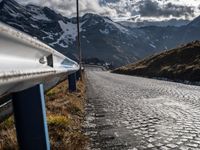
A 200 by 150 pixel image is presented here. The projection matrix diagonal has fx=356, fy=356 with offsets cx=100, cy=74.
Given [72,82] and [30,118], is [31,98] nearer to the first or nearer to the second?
[30,118]

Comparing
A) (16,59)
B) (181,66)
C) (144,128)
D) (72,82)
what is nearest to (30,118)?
(16,59)

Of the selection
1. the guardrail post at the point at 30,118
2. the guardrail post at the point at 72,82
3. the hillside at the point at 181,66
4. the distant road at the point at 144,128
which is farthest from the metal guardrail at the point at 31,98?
the hillside at the point at 181,66

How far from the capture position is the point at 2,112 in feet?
16.0

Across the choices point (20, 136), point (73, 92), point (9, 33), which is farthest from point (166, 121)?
point (73, 92)

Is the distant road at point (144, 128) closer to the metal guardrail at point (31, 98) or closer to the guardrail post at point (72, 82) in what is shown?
the metal guardrail at point (31, 98)

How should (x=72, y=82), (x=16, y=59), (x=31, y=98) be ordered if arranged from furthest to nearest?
(x=72, y=82) < (x=31, y=98) < (x=16, y=59)

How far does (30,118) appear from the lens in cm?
383

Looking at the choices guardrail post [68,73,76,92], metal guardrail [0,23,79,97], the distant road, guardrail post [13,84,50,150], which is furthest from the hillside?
metal guardrail [0,23,79,97]

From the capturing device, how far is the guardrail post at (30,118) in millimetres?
3779

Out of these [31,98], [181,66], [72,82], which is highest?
[31,98]

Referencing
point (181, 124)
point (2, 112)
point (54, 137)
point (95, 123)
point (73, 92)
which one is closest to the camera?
point (2, 112)

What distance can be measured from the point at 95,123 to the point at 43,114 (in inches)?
211

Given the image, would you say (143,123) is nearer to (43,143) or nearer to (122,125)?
(122,125)

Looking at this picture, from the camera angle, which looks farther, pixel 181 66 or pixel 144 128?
pixel 181 66
